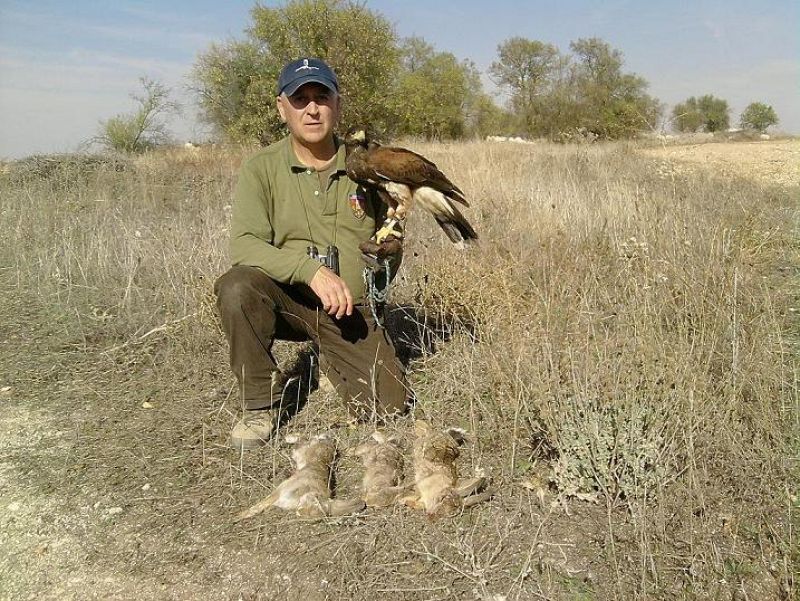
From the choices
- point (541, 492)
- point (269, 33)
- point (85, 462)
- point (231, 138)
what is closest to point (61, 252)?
point (85, 462)

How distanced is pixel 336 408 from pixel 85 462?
1.38 metres

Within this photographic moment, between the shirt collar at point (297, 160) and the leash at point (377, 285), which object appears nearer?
the leash at point (377, 285)

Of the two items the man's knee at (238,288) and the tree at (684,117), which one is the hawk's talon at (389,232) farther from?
the tree at (684,117)

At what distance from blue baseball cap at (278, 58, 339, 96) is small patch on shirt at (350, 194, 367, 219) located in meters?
0.63

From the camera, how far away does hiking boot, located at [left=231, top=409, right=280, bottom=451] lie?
10.2 ft

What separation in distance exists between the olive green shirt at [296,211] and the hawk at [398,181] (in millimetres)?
166

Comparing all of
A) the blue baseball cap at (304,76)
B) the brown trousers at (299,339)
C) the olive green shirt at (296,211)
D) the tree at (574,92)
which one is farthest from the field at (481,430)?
the tree at (574,92)

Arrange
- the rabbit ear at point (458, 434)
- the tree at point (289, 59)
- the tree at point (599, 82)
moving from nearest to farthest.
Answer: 1. the rabbit ear at point (458, 434)
2. the tree at point (289, 59)
3. the tree at point (599, 82)

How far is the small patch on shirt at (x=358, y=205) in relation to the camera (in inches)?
140

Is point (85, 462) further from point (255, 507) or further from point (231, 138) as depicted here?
point (231, 138)

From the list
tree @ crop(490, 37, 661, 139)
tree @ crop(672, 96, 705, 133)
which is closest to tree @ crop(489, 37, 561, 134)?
tree @ crop(490, 37, 661, 139)

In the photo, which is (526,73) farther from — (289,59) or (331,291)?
(331,291)

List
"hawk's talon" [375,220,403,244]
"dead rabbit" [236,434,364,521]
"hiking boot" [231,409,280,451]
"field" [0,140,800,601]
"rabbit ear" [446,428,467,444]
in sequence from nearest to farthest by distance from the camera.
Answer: "field" [0,140,800,601]
"dead rabbit" [236,434,364,521]
"rabbit ear" [446,428,467,444]
"hiking boot" [231,409,280,451]
"hawk's talon" [375,220,403,244]

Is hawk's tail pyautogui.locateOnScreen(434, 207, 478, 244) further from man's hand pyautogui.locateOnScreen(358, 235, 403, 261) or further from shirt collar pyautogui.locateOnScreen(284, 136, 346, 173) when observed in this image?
shirt collar pyautogui.locateOnScreen(284, 136, 346, 173)
